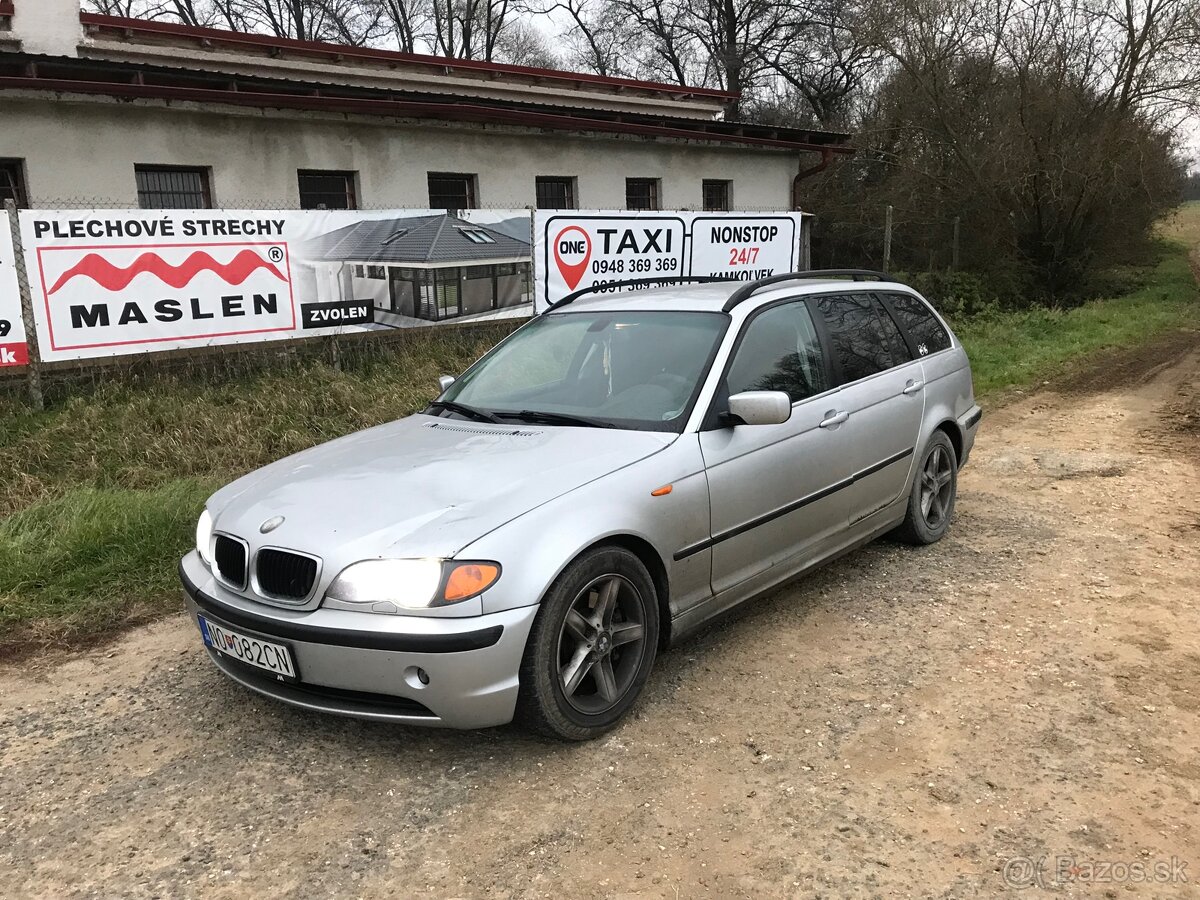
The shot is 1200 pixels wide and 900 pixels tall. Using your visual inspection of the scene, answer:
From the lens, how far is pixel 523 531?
3100 mm

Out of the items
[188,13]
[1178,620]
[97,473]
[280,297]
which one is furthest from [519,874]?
[188,13]

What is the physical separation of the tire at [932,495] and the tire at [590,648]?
2.29 meters

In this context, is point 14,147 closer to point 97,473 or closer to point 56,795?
point 97,473

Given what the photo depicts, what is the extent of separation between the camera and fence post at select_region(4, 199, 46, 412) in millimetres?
7824

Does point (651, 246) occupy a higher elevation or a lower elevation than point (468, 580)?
higher

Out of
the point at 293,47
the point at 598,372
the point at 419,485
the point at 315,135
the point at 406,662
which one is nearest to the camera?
the point at 406,662

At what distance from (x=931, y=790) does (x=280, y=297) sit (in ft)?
27.0

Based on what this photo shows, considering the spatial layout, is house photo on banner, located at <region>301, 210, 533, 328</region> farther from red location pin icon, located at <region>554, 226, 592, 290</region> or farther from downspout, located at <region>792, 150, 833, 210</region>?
downspout, located at <region>792, 150, 833, 210</region>

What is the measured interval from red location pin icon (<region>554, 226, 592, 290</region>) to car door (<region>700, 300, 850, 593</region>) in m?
7.24

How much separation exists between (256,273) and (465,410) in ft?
19.2

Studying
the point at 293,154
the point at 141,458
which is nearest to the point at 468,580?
the point at 141,458

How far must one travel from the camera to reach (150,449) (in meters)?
7.33

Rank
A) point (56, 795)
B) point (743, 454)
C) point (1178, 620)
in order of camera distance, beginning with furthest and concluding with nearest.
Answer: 1. point (1178, 620)
2. point (743, 454)
3. point (56, 795)

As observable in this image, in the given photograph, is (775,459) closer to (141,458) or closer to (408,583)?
(408,583)
